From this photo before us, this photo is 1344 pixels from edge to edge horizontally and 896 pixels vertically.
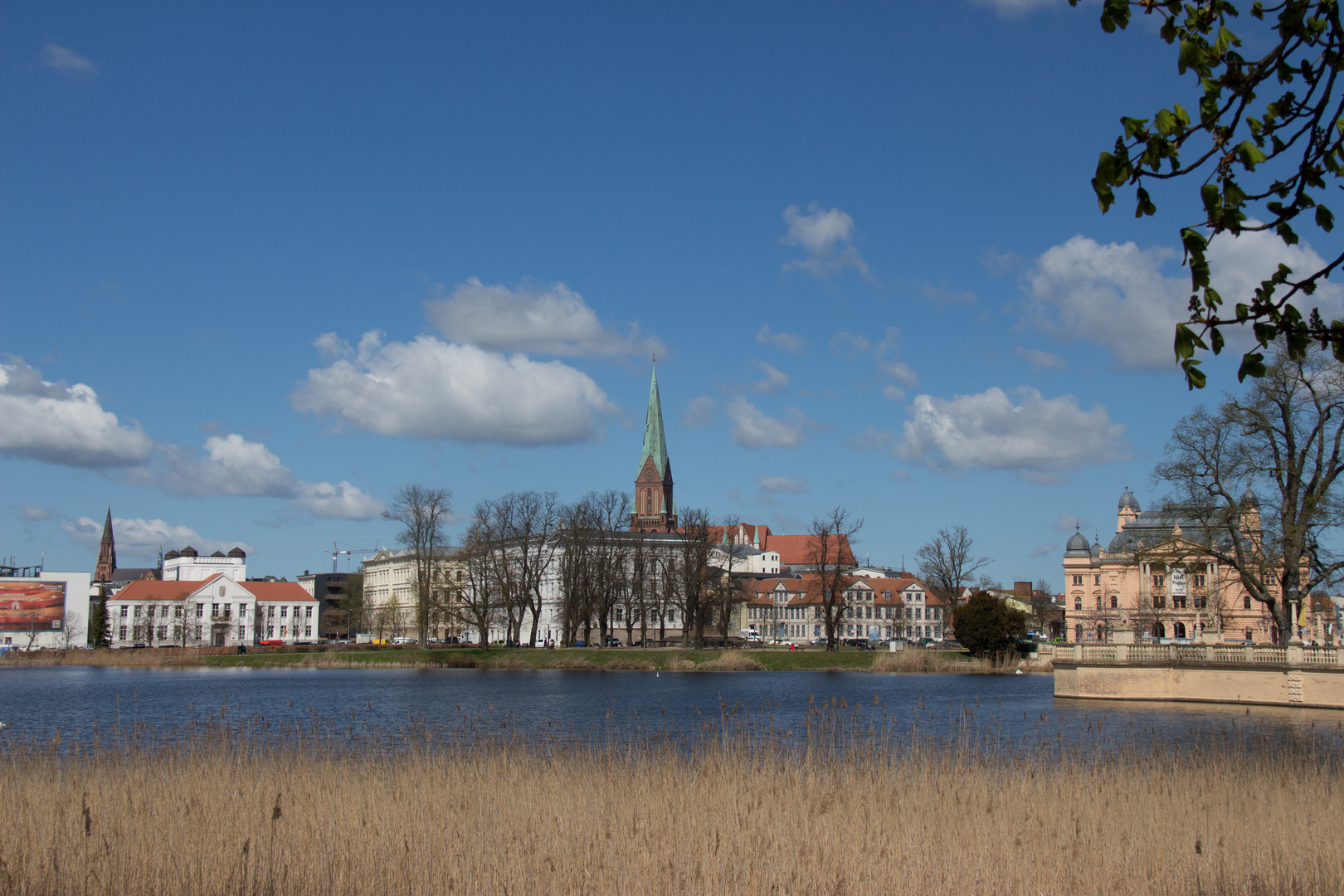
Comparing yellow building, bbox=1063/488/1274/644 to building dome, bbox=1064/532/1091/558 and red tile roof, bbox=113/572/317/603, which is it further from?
red tile roof, bbox=113/572/317/603

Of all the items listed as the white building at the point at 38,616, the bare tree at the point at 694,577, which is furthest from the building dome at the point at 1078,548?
the white building at the point at 38,616

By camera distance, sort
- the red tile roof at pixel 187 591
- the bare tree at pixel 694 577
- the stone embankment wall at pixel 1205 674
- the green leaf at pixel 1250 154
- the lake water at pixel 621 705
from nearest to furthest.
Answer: the green leaf at pixel 1250 154
the lake water at pixel 621 705
the stone embankment wall at pixel 1205 674
the bare tree at pixel 694 577
the red tile roof at pixel 187 591

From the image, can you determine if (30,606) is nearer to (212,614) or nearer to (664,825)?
(212,614)

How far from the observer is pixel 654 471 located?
176625 millimetres

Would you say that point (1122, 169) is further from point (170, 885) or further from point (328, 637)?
point (328, 637)

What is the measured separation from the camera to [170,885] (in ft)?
31.2

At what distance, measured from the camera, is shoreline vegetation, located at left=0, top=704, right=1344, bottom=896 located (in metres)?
9.86

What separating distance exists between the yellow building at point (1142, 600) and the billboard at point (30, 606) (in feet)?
357

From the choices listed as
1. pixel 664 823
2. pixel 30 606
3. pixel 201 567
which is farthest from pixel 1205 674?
pixel 201 567

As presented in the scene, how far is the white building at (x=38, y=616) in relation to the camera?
124625 millimetres

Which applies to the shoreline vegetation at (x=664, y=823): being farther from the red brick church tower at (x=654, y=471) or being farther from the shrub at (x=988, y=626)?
the red brick church tower at (x=654, y=471)

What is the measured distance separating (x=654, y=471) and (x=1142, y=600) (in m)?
85.9

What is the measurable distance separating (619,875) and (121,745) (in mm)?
9889

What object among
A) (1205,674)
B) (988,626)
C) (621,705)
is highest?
(988,626)
